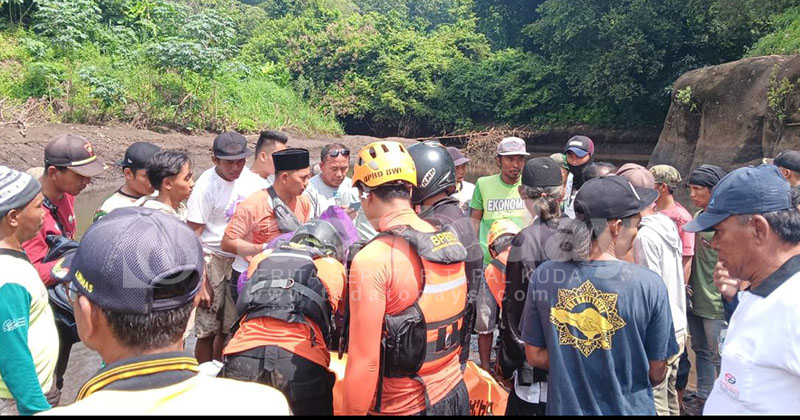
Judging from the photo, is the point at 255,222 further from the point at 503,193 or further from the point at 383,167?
the point at 503,193

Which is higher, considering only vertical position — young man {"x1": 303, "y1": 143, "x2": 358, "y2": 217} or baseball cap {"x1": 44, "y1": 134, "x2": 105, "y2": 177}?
baseball cap {"x1": 44, "y1": 134, "x2": 105, "y2": 177}

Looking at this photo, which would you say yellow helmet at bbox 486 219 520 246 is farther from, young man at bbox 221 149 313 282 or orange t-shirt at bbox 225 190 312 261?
orange t-shirt at bbox 225 190 312 261

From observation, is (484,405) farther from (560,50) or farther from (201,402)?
(560,50)

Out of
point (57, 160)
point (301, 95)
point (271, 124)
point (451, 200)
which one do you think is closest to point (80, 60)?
point (271, 124)

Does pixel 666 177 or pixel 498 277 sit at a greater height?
pixel 666 177

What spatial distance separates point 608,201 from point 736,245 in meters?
0.50

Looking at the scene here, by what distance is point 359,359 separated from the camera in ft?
7.05

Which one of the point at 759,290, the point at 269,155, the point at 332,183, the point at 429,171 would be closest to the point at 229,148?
the point at 269,155

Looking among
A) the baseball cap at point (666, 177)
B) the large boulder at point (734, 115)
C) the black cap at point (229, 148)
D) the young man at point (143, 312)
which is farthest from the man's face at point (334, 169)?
the large boulder at point (734, 115)

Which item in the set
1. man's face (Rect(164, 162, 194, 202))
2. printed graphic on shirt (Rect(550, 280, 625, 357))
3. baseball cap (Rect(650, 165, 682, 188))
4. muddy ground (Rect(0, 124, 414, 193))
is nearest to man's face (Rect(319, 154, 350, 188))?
man's face (Rect(164, 162, 194, 202))

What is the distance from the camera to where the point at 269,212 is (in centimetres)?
379

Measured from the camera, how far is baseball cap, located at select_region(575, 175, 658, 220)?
224 centimetres

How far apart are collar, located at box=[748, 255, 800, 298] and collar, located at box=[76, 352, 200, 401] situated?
1779 mm

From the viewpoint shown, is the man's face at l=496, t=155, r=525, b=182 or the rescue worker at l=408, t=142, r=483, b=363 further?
the man's face at l=496, t=155, r=525, b=182
